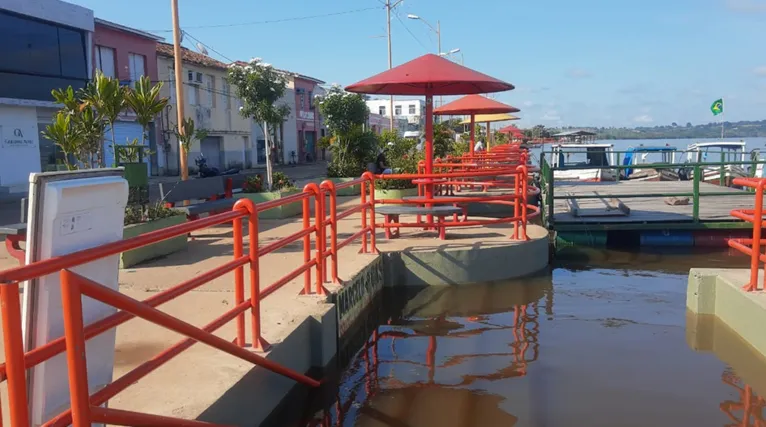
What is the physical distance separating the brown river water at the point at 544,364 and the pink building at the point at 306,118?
4303cm

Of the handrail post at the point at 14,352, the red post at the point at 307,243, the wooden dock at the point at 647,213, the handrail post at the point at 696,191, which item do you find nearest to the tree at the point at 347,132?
the wooden dock at the point at 647,213

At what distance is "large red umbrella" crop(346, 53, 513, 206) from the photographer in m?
8.19

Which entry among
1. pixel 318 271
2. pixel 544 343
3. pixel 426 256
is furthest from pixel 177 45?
pixel 544 343

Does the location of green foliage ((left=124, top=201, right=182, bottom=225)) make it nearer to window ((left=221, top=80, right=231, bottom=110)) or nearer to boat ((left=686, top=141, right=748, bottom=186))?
boat ((left=686, top=141, right=748, bottom=186))

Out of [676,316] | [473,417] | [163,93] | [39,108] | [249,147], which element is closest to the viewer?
[473,417]

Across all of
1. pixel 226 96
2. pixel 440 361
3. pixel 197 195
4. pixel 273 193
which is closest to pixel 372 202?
pixel 440 361

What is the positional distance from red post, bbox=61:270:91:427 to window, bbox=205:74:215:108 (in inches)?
1441

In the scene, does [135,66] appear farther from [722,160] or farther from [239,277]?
[239,277]

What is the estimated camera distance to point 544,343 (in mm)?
5789

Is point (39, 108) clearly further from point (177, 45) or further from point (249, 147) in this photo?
point (249, 147)

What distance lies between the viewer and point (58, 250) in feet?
7.73

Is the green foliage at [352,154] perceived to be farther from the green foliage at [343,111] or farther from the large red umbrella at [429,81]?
the large red umbrella at [429,81]

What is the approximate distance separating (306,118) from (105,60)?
2347cm

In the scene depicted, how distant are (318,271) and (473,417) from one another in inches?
74.6
